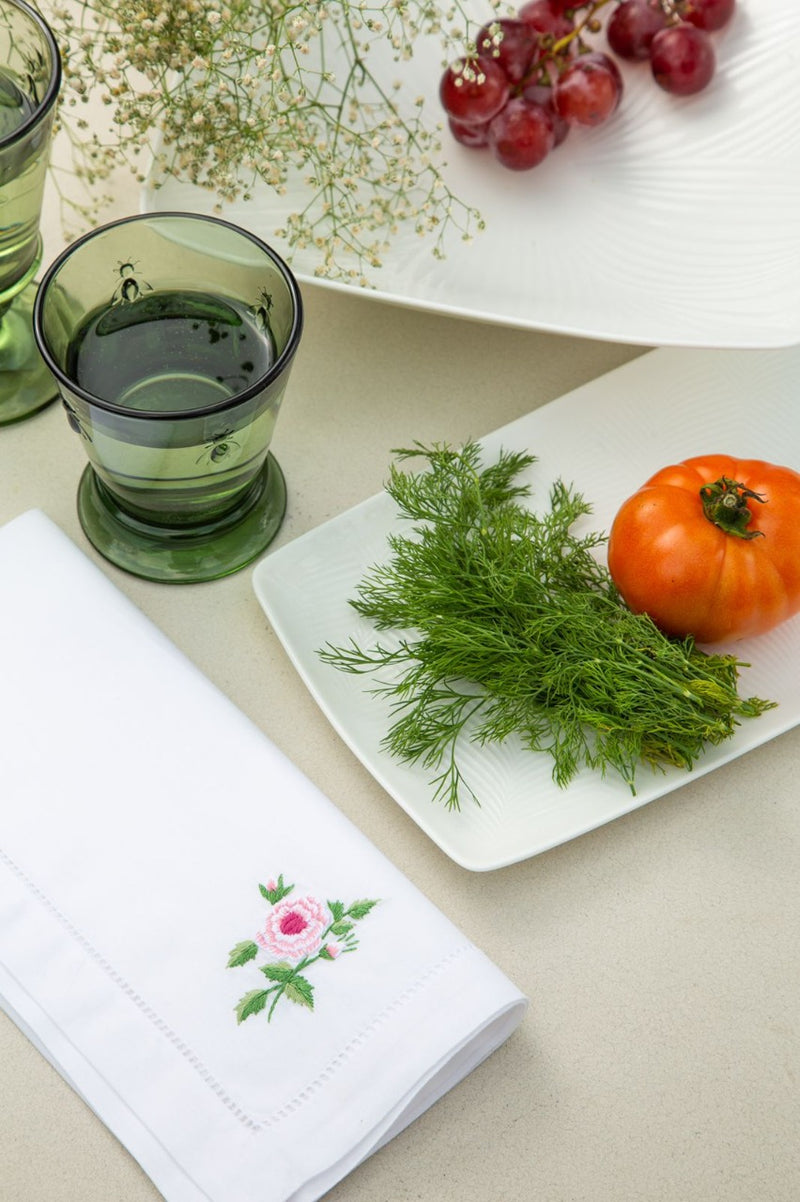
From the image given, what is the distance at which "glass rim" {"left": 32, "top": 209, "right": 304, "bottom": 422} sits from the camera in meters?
0.70

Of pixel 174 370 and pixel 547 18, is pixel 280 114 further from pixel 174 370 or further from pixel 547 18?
pixel 547 18

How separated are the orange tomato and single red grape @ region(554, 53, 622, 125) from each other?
37 centimetres

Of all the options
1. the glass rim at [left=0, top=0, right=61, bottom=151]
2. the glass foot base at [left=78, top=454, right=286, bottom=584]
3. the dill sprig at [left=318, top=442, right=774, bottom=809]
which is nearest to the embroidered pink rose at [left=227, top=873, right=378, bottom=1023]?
the dill sprig at [left=318, top=442, right=774, bottom=809]

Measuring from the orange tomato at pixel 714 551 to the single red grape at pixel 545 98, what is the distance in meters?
0.38

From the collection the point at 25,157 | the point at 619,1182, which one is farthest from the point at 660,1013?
the point at 25,157

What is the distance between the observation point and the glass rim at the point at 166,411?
70 centimetres

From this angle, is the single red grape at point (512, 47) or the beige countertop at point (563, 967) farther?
the single red grape at point (512, 47)

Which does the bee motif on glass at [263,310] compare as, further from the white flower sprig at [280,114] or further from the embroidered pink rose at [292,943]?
the embroidered pink rose at [292,943]

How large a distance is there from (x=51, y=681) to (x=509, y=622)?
31 centimetres

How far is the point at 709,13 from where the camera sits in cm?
98

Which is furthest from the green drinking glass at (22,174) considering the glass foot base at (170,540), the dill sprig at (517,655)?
the dill sprig at (517,655)

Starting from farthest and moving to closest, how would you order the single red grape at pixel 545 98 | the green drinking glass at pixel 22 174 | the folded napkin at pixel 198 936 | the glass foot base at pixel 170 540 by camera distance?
the single red grape at pixel 545 98, the glass foot base at pixel 170 540, the green drinking glass at pixel 22 174, the folded napkin at pixel 198 936

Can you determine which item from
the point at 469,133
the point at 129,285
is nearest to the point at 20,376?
the point at 129,285

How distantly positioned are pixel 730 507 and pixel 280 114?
16.7 inches
